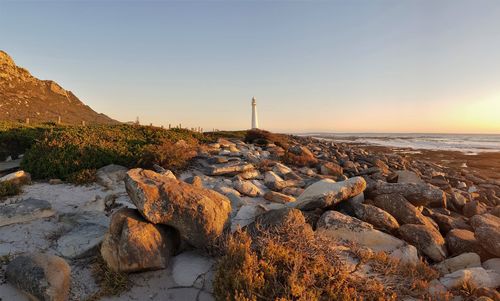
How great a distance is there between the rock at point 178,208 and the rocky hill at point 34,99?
70780 mm

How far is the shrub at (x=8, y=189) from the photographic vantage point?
7062mm

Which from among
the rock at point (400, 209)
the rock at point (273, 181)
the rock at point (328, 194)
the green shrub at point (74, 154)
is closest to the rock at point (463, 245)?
the rock at point (400, 209)

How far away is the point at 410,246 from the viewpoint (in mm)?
4996

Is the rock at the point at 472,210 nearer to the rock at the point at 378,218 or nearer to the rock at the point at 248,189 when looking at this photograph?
the rock at the point at 378,218

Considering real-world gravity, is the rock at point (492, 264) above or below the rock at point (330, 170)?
below

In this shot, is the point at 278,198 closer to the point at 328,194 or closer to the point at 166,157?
the point at 328,194

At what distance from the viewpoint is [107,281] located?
13.4 ft

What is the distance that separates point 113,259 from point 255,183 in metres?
5.36

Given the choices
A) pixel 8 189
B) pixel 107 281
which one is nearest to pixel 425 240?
pixel 107 281

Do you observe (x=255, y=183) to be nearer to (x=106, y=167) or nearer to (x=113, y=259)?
(x=106, y=167)

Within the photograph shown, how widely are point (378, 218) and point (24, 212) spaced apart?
6.90 meters

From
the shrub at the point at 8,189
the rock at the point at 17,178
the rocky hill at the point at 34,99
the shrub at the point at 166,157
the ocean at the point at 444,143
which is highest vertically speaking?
the rocky hill at the point at 34,99

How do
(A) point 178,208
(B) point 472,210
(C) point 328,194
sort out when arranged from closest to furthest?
(A) point 178,208, (C) point 328,194, (B) point 472,210

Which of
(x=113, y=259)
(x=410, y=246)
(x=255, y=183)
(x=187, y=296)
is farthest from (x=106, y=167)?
(x=410, y=246)
